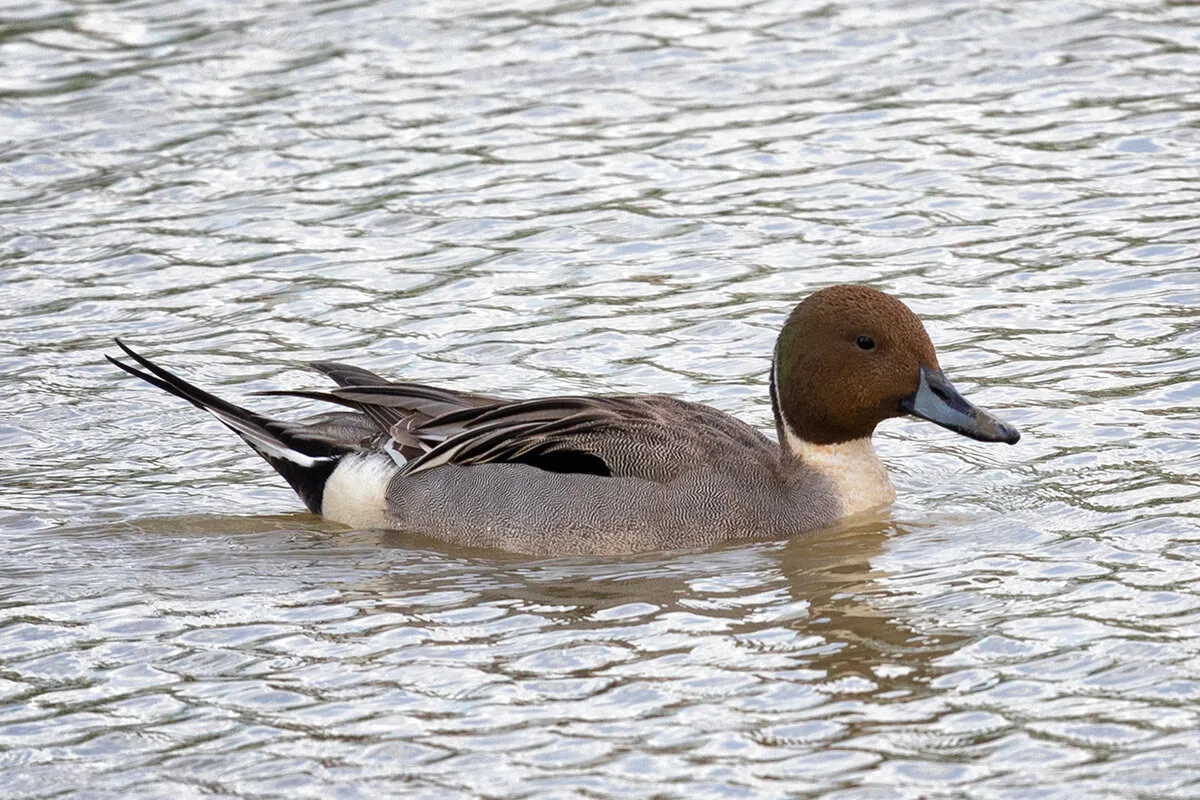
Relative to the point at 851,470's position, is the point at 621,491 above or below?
above

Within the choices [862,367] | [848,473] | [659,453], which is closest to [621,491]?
[659,453]

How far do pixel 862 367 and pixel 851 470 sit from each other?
46 cm

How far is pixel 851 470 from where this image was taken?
28.8ft

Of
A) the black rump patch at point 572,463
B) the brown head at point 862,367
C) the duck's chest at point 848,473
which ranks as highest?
the brown head at point 862,367

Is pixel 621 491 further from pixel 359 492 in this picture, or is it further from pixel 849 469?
pixel 359 492

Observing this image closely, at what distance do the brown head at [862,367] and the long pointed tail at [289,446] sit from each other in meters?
2.02

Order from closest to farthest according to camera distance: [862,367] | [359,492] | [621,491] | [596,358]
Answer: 1. [621,491]
2. [862,367]
3. [359,492]
4. [596,358]

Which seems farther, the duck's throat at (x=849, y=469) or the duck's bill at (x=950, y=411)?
the duck's throat at (x=849, y=469)

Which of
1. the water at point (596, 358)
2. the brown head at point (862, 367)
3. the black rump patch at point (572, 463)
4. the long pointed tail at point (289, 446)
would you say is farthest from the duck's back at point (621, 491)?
the long pointed tail at point (289, 446)

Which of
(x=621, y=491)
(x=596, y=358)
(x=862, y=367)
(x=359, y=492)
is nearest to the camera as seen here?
(x=621, y=491)

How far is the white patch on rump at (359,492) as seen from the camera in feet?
29.2

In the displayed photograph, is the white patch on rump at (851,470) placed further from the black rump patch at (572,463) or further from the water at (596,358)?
the black rump patch at (572,463)

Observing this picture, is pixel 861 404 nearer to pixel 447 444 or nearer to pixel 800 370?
pixel 800 370

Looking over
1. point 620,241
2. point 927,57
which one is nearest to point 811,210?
point 620,241
